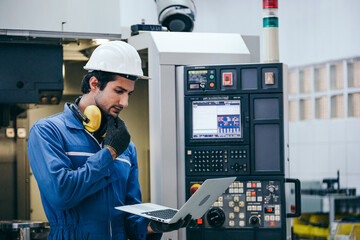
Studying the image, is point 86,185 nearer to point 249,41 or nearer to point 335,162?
point 249,41

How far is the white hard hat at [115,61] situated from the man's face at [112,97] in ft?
0.16

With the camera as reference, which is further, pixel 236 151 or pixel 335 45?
pixel 335 45

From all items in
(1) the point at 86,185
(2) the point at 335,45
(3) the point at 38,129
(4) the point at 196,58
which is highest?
(2) the point at 335,45

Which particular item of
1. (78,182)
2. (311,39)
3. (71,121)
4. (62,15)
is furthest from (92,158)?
(311,39)

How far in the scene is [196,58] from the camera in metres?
3.22

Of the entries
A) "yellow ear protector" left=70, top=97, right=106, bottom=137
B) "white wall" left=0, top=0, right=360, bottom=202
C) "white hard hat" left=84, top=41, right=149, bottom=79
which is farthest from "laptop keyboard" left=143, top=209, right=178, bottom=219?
"white wall" left=0, top=0, right=360, bottom=202

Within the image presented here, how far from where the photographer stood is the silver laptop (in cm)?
221

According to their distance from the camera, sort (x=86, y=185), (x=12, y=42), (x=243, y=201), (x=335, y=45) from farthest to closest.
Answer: (x=335, y=45)
(x=12, y=42)
(x=243, y=201)
(x=86, y=185)

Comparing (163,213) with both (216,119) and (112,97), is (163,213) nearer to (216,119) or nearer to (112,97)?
(112,97)

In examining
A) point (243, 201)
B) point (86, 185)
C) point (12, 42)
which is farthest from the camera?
point (12, 42)

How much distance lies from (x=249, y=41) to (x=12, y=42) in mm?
1436

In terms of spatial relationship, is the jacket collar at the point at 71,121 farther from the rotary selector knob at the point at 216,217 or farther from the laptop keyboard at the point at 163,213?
the rotary selector knob at the point at 216,217

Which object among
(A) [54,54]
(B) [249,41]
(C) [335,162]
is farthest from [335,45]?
(A) [54,54]

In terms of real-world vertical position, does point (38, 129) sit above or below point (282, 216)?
above
